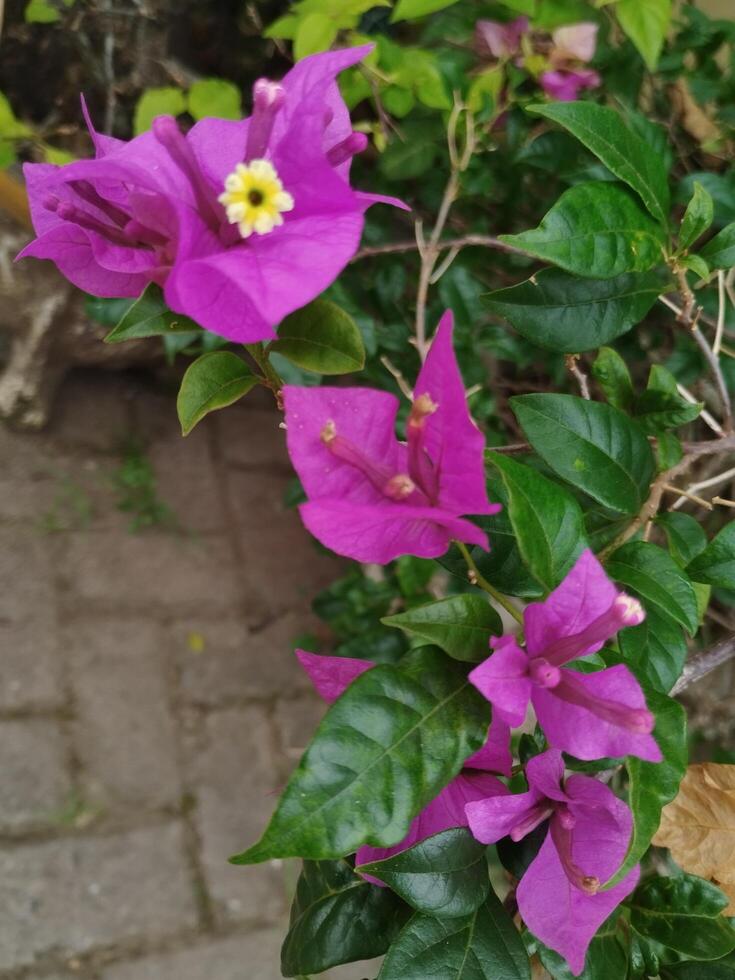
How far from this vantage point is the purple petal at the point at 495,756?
53 cm

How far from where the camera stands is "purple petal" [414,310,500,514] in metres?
0.43

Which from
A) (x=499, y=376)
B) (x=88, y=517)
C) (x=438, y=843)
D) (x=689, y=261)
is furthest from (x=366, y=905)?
(x=88, y=517)

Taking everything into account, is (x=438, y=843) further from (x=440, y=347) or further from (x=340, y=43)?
(x=340, y=43)

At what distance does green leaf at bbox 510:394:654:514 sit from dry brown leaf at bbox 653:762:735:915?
0.19m

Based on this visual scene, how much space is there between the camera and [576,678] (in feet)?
1.46

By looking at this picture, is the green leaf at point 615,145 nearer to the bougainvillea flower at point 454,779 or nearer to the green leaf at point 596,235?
the green leaf at point 596,235

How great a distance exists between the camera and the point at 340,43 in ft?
3.30

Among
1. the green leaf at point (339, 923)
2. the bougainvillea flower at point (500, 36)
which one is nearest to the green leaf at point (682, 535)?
the green leaf at point (339, 923)

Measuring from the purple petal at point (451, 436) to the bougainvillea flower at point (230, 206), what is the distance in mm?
67

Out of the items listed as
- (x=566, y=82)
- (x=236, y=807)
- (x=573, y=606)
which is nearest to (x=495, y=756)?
(x=573, y=606)

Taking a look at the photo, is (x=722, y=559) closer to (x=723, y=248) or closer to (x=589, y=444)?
(x=589, y=444)

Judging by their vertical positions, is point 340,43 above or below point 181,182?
below

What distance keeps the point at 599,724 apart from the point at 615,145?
0.36 m

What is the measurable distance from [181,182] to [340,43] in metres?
0.65
